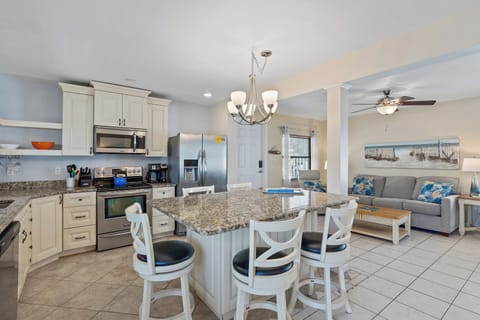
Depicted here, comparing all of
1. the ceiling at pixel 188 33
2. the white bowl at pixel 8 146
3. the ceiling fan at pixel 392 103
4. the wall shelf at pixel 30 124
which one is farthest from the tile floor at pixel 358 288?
the ceiling at pixel 188 33

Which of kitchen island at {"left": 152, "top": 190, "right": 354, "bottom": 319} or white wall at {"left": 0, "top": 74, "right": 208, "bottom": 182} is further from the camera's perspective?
white wall at {"left": 0, "top": 74, "right": 208, "bottom": 182}

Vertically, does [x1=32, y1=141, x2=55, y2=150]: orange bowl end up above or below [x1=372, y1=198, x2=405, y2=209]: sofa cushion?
above

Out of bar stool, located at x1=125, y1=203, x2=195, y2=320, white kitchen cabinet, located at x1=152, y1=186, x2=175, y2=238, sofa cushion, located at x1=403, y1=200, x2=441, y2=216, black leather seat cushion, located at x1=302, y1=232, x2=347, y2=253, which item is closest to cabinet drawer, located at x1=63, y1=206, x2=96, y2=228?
white kitchen cabinet, located at x1=152, y1=186, x2=175, y2=238

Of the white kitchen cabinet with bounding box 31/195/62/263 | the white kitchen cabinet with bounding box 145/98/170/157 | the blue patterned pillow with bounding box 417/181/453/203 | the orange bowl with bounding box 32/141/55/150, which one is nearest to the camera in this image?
the white kitchen cabinet with bounding box 31/195/62/263

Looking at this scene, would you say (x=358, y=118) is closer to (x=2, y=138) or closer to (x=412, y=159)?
(x=412, y=159)

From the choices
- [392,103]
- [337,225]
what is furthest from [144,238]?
[392,103]

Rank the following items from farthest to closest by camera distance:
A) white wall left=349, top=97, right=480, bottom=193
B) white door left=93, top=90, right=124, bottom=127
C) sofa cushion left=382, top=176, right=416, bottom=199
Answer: sofa cushion left=382, top=176, right=416, bottom=199, white wall left=349, top=97, right=480, bottom=193, white door left=93, top=90, right=124, bottom=127

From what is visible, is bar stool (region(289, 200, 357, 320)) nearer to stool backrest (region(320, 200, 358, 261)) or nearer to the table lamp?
stool backrest (region(320, 200, 358, 261))

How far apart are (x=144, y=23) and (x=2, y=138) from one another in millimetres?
2864

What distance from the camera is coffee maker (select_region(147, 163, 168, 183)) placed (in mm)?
4230

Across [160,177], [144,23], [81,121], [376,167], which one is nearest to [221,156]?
[160,177]

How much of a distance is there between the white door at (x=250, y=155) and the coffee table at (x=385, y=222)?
2127 millimetres

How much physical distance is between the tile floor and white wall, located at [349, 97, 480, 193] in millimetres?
2115

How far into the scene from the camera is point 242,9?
188 centimetres
